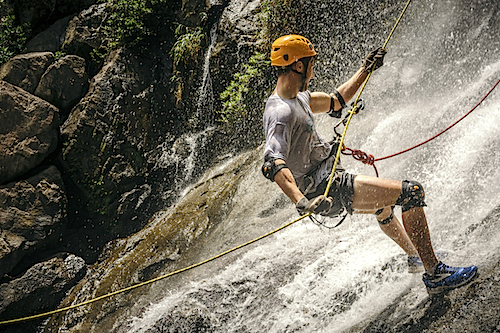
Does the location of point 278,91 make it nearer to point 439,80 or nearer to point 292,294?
point 292,294

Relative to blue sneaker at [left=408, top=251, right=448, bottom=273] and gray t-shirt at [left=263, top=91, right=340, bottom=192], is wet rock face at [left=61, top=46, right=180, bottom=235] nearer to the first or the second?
gray t-shirt at [left=263, top=91, right=340, bottom=192]

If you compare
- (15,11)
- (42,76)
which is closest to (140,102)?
(42,76)

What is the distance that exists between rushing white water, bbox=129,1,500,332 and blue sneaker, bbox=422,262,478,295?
0.66ft

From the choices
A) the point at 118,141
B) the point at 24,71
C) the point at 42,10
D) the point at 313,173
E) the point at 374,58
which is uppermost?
the point at 42,10

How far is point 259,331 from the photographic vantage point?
4145 millimetres

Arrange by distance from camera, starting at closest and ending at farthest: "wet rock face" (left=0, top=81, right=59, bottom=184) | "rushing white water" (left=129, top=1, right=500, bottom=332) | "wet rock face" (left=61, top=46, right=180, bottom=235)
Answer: "rushing white water" (left=129, top=1, right=500, bottom=332), "wet rock face" (left=0, top=81, right=59, bottom=184), "wet rock face" (left=61, top=46, right=180, bottom=235)

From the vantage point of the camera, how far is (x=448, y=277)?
3.03m

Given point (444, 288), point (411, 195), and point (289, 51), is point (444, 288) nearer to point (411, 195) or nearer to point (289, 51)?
point (411, 195)

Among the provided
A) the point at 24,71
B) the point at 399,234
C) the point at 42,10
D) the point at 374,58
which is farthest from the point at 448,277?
the point at 42,10

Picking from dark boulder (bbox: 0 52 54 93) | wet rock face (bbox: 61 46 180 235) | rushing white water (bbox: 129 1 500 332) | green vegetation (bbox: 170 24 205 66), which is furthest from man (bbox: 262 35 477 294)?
dark boulder (bbox: 0 52 54 93)

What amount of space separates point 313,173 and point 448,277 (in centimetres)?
115

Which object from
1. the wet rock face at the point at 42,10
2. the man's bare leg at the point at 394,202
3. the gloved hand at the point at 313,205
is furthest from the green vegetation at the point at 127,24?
the gloved hand at the point at 313,205

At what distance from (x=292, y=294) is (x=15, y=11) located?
904 centimetres

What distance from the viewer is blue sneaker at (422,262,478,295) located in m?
3.00
